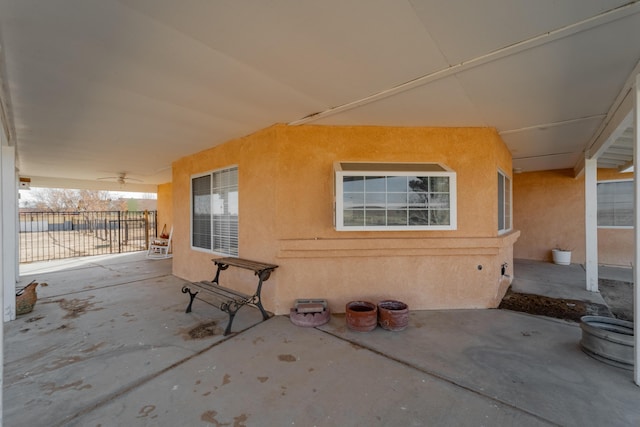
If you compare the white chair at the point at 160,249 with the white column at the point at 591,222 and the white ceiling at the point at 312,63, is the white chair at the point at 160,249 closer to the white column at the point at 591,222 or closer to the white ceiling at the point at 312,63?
the white ceiling at the point at 312,63

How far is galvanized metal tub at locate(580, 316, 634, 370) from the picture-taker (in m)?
2.57

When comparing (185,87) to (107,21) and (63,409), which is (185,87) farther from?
(63,409)

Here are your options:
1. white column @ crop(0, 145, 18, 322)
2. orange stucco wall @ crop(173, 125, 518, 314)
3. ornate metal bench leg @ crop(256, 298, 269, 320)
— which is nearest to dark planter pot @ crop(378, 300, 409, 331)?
orange stucco wall @ crop(173, 125, 518, 314)

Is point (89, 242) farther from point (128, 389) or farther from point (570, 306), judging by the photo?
point (570, 306)

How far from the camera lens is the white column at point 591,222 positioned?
4895 millimetres

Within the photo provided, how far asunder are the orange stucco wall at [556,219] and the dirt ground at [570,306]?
2.99 m

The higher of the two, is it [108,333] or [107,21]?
[107,21]

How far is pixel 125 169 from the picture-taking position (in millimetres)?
7324

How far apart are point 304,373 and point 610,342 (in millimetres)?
2983

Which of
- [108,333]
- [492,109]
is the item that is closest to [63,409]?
[108,333]

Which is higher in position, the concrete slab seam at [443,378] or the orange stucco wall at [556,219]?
the orange stucco wall at [556,219]

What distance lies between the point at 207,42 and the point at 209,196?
3699mm

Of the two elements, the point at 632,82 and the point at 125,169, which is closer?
the point at 632,82

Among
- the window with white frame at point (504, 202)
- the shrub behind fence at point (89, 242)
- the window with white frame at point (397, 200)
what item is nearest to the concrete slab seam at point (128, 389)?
the window with white frame at point (397, 200)
